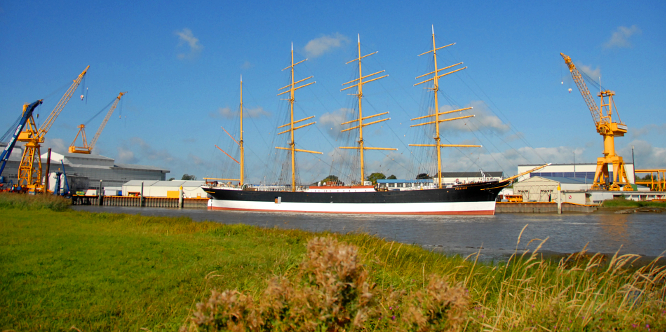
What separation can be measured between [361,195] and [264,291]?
45.3m

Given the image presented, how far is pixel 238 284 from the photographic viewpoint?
674cm

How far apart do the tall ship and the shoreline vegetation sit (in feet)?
115

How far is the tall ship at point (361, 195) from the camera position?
4606 centimetres

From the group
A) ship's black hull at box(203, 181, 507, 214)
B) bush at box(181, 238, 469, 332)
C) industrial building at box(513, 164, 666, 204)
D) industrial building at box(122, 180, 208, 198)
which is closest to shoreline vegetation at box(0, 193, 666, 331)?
bush at box(181, 238, 469, 332)

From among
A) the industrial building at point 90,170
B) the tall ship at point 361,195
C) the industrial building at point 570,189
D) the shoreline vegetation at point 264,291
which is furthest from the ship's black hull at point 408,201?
the industrial building at point 90,170

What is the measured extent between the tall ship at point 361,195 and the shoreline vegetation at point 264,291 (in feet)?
115

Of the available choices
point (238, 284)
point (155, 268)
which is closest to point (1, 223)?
point (155, 268)

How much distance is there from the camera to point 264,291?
427 cm

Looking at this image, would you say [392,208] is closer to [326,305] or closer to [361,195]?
[361,195]

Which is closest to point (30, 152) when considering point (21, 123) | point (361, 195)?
point (21, 123)

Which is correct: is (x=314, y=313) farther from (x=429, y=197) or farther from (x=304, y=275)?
(x=429, y=197)

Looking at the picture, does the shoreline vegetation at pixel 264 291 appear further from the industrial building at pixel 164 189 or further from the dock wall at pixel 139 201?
the industrial building at pixel 164 189

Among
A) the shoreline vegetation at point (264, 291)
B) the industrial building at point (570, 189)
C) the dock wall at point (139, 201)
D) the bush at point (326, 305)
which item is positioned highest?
the industrial building at point (570, 189)

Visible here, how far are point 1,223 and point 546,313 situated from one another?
15056 mm
